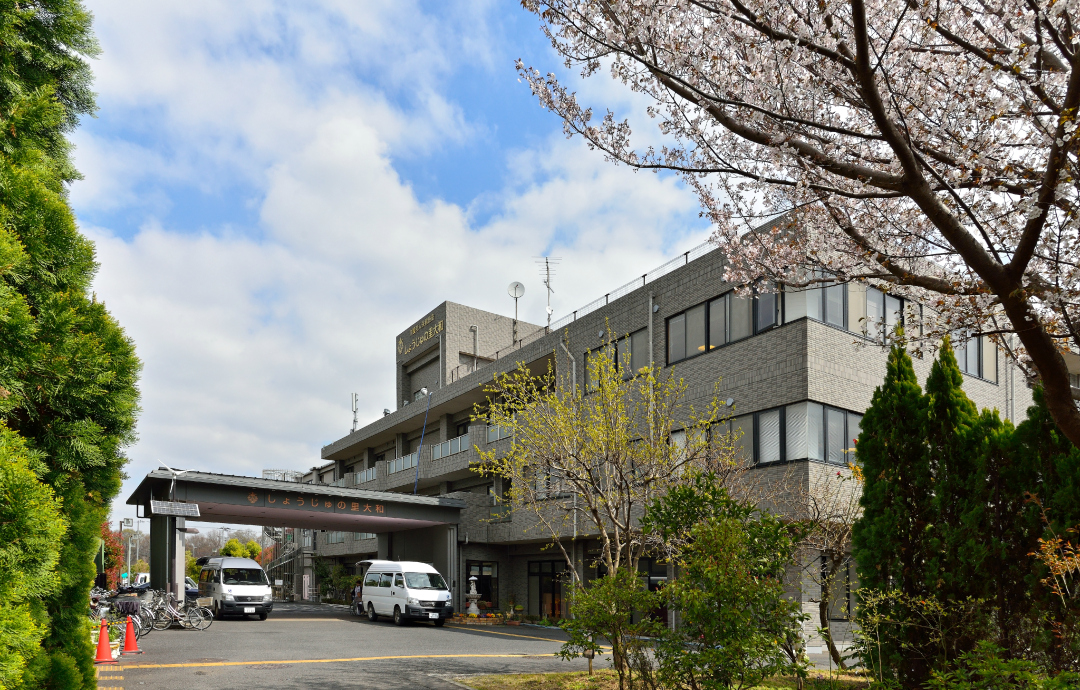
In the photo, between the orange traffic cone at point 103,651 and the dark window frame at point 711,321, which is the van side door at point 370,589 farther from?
the orange traffic cone at point 103,651

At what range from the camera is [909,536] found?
1007 centimetres

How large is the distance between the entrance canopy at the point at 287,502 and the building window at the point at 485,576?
2.43 meters

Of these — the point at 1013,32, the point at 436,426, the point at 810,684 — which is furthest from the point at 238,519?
the point at 1013,32

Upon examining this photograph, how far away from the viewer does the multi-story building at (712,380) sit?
1889cm

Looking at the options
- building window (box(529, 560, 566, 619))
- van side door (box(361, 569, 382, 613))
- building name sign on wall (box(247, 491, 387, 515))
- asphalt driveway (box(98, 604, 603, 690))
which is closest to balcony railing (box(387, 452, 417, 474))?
building name sign on wall (box(247, 491, 387, 515))

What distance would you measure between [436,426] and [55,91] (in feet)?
112

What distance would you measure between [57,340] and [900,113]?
21.1 feet

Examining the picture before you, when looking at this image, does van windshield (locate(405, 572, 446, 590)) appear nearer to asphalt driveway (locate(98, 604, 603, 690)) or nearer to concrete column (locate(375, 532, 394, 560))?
asphalt driveway (locate(98, 604, 603, 690))

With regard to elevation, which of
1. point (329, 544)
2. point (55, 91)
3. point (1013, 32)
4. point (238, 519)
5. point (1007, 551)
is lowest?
point (329, 544)

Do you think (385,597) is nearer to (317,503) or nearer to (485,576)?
(317,503)

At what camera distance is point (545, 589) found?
3105cm

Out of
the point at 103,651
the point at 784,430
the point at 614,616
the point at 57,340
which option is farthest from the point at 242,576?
the point at 57,340

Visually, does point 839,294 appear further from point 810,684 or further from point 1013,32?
point 1013,32

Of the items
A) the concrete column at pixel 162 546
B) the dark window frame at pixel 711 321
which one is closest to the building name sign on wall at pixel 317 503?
the concrete column at pixel 162 546
